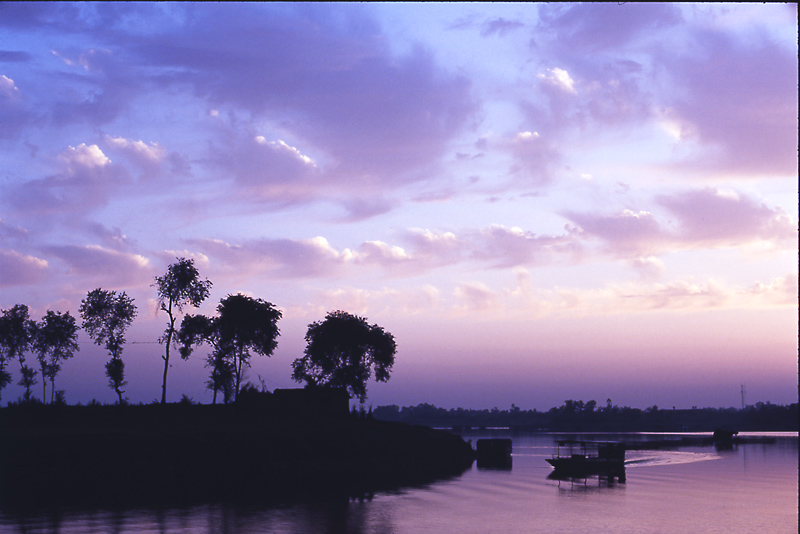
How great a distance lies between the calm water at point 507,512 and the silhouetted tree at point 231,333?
3884cm

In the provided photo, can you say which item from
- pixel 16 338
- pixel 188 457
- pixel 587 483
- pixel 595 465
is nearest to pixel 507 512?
pixel 188 457

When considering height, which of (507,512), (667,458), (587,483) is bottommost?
(667,458)

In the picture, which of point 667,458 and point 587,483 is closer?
point 587,483

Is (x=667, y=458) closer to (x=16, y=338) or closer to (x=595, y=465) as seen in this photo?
(x=595, y=465)

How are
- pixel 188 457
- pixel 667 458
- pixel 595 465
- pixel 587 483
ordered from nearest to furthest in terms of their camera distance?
pixel 188 457
pixel 587 483
pixel 595 465
pixel 667 458

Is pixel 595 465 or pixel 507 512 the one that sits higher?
pixel 595 465

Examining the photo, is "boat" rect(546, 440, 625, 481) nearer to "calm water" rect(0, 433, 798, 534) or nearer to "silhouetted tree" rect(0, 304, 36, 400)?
"calm water" rect(0, 433, 798, 534)

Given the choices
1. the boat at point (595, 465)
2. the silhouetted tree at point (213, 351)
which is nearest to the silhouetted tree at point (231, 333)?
the silhouetted tree at point (213, 351)

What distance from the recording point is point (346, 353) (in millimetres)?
132500

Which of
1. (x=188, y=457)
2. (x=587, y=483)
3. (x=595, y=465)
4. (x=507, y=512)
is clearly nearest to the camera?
Result: (x=507, y=512)

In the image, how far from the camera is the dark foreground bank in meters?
59.9

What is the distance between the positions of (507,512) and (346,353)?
254 feet

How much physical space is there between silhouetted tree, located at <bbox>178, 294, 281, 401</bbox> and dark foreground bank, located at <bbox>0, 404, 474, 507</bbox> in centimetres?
1453

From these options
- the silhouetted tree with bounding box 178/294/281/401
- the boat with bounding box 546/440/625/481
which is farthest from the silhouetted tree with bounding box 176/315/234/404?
the boat with bounding box 546/440/625/481
